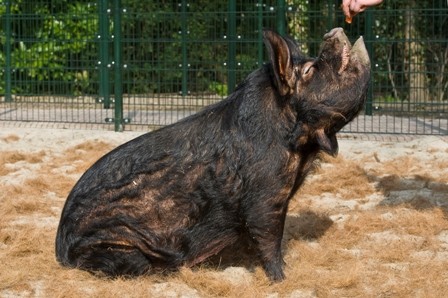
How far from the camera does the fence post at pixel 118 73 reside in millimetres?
13477

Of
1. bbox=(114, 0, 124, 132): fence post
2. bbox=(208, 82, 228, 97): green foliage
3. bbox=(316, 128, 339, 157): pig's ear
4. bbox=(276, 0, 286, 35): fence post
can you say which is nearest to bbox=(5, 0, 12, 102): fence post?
bbox=(114, 0, 124, 132): fence post

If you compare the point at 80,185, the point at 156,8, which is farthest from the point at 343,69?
the point at 156,8

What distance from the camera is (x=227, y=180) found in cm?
628

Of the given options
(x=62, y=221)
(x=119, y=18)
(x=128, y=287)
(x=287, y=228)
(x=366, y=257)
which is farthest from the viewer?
(x=119, y=18)

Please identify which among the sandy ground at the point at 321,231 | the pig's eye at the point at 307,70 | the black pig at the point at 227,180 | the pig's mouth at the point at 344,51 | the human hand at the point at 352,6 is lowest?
the sandy ground at the point at 321,231

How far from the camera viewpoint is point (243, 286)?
20.2ft

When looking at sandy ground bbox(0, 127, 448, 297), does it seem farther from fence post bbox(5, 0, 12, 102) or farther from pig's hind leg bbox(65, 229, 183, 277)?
fence post bbox(5, 0, 12, 102)

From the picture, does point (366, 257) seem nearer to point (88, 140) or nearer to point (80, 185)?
point (80, 185)

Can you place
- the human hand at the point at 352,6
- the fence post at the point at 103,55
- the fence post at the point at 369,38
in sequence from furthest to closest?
the fence post at the point at 103,55 < the fence post at the point at 369,38 < the human hand at the point at 352,6

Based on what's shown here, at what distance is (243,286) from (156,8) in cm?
1139

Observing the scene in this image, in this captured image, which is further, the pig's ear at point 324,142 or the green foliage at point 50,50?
the green foliage at point 50,50

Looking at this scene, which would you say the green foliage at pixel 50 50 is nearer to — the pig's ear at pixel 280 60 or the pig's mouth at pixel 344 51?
the pig's ear at pixel 280 60

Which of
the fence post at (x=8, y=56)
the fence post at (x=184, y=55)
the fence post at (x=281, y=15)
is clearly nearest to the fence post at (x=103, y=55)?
the fence post at (x=184, y=55)

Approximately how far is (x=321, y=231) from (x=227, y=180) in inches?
65.9
